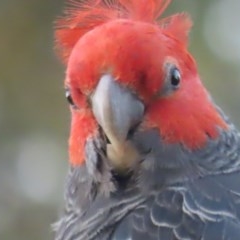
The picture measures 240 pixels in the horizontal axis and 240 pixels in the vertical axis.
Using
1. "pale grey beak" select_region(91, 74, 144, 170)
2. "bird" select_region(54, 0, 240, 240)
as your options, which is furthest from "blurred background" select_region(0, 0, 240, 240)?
"pale grey beak" select_region(91, 74, 144, 170)

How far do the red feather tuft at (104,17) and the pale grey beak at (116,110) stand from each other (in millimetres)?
377

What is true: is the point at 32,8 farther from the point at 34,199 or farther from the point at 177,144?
the point at 177,144

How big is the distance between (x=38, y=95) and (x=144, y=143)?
372cm

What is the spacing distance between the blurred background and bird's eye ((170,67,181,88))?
3065mm

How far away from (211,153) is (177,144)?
134mm

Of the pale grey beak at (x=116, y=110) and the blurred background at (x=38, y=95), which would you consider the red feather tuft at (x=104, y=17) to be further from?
the blurred background at (x=38, y=95)

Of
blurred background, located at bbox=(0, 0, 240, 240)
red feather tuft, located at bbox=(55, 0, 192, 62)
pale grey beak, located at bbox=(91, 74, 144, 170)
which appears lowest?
pale grey beak, located at bbox=(91, 74, 144, 170)

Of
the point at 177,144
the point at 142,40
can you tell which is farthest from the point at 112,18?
the point at 177,144

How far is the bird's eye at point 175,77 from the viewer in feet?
9.30

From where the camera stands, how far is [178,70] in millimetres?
2881

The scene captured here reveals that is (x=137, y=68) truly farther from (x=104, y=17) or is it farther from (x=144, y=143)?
(x=104, y=17)

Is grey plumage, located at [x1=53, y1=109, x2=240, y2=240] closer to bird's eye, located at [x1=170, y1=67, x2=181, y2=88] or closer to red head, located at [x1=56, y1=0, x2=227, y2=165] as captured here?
red head, located at [x1=56, y1=0, x2=227, y2=165]

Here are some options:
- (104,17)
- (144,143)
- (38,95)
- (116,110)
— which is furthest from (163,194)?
(38,95)

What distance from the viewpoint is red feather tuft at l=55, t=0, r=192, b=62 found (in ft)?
9.91
